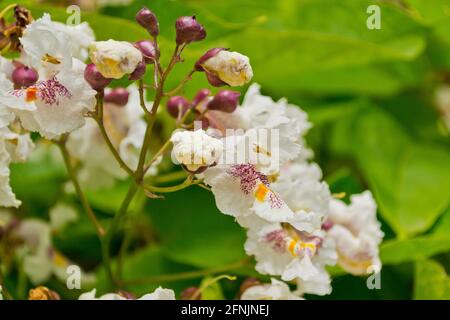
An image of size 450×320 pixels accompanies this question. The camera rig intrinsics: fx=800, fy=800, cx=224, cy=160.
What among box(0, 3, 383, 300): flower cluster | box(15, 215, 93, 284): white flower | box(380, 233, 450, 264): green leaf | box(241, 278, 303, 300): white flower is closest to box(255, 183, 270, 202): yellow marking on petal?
box(0, 3, 383, 300): flower cluster

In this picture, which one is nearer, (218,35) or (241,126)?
(241,126)

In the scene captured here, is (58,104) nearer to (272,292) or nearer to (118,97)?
(118,97)

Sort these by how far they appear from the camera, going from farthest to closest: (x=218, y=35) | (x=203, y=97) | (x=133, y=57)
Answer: (x=218, y=35) < (x=203, y=97) < (x=133, y=57)

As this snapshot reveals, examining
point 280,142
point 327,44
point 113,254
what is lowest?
point 113,254

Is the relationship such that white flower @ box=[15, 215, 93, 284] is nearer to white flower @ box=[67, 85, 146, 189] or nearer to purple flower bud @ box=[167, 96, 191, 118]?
white flower @ box=[67, 85, 146, 189]

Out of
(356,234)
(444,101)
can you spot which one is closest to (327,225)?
(356,234)

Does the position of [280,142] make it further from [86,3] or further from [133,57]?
[86,3]
